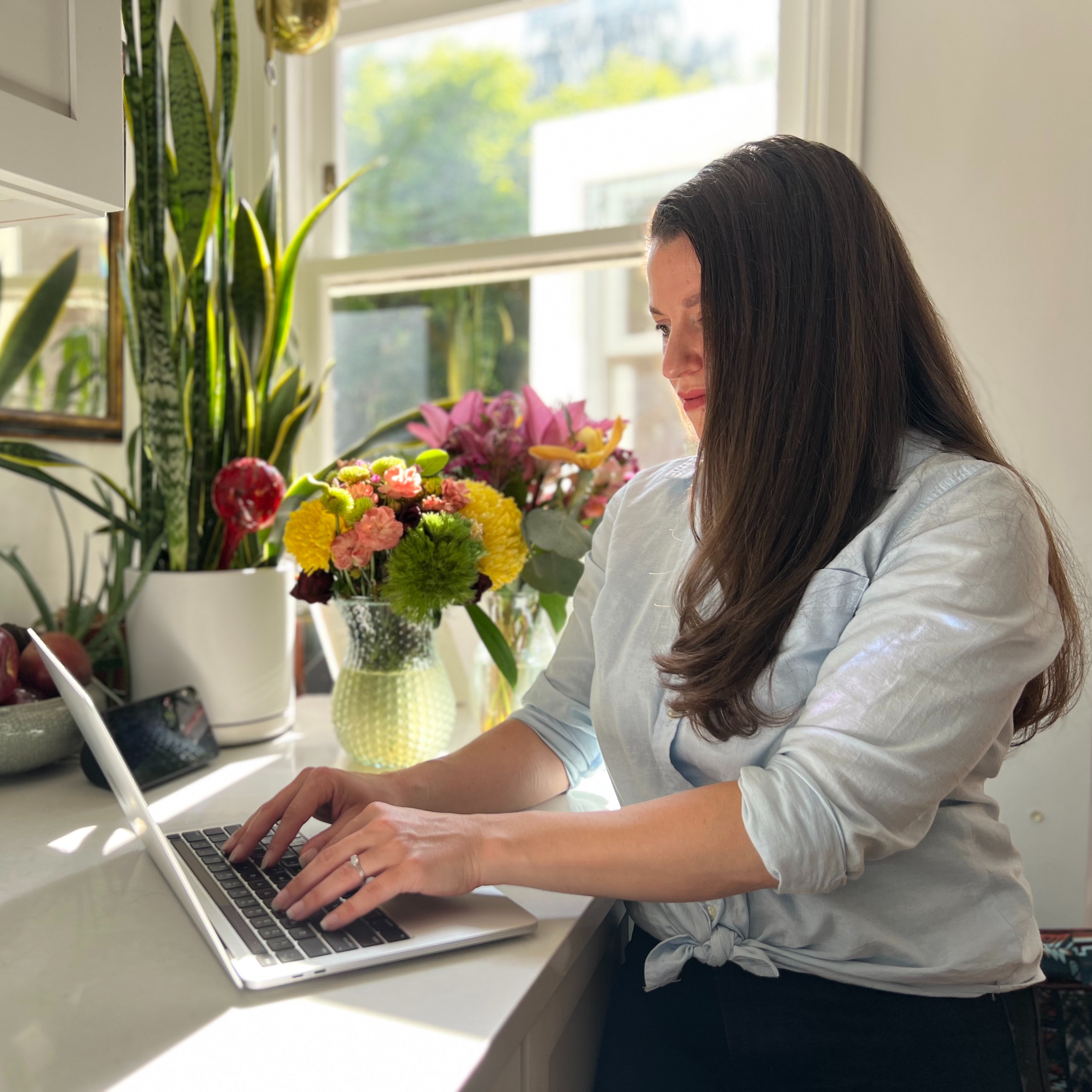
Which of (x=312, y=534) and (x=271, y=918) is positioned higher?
(x=312, y=534)

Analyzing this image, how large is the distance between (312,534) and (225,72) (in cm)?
67

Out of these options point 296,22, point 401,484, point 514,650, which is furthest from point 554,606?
point 296,22

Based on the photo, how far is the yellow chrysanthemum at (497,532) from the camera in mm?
1091

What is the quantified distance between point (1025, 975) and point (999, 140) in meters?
1.07

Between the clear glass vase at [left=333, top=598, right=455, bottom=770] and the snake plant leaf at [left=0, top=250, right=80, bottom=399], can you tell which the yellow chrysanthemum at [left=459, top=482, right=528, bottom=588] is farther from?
the snake plant leaf at [left=0, top=250, right=80, bottom=399]

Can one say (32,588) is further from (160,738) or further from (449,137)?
(449,137)

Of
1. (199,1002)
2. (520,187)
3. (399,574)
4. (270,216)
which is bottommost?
(199,1002)

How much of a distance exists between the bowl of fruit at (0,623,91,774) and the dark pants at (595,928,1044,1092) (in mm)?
768

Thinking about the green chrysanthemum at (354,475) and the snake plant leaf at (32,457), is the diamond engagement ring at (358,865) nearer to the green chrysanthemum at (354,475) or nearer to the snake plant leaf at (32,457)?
the green chrysanthemum at (354,475)

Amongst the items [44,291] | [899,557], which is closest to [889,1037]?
[899,557]

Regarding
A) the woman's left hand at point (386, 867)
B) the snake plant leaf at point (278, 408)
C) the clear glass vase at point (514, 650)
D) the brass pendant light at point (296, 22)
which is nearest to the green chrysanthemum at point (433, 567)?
the clear glass vase at point (514, 650)

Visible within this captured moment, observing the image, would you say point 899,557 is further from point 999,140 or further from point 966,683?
point 999,140

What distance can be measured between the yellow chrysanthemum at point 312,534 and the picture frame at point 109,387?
1.92ft

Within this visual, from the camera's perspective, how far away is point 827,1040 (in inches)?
29.0
